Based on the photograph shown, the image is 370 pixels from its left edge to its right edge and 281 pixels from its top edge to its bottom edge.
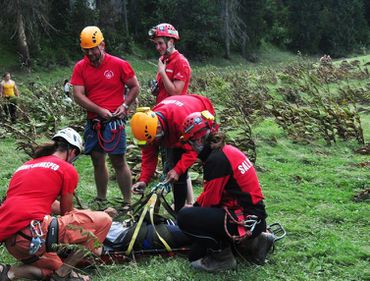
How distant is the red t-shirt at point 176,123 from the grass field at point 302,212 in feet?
2.89

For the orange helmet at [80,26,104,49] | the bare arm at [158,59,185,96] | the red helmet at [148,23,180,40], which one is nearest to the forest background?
the bare arm at [158,59,185,96]

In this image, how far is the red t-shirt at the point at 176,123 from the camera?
470 centimetres

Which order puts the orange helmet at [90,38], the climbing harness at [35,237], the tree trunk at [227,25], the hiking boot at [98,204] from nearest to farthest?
the climbing harness at [35,237] → the orange helmet at [90,38] → the hiking boot at [98,204] → the tree trunk at [227,25]

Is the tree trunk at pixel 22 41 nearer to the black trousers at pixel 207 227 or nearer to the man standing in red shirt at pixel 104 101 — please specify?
the man standing in red shirt at pixel 104 101

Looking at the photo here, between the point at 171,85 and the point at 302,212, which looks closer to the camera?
the point at 171,85

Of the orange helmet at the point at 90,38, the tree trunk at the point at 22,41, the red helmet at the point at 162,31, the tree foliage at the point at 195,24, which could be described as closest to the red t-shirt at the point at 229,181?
the red helmet at the point at 162,31

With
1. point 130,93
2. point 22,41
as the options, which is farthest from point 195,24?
point 130,93

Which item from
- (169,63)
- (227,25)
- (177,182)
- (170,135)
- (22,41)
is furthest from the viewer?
(227,25)

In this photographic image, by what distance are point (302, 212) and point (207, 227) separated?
200cm

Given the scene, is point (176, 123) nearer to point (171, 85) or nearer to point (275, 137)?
point (171, 85)

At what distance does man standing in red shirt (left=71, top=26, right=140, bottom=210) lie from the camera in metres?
5.59

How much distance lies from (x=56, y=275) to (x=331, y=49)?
48003 millimetres

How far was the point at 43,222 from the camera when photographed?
13.2ft

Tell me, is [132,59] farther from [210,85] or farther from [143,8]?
[210,85]
